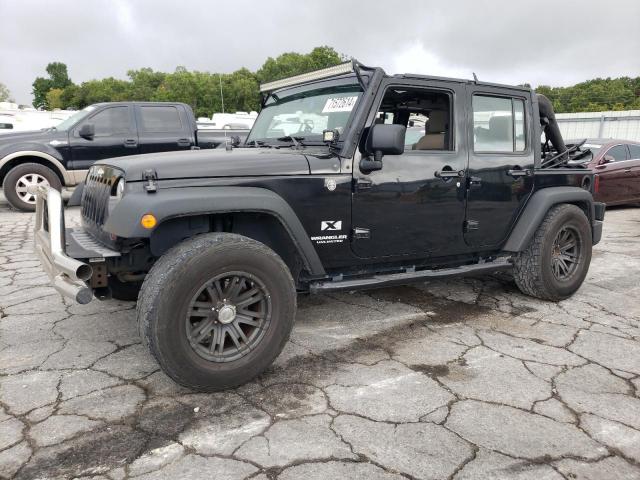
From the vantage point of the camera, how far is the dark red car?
9.28 m

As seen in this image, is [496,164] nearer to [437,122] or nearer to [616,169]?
[437,122]

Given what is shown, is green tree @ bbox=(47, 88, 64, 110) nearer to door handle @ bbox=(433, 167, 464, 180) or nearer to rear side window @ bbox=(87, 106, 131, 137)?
rear side window @ bbox=(87, 106, 131, 137)

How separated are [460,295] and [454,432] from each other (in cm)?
230

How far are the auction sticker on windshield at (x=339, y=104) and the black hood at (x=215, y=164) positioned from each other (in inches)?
19.5

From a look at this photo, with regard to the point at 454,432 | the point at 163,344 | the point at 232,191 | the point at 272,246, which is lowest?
the point at 454,432

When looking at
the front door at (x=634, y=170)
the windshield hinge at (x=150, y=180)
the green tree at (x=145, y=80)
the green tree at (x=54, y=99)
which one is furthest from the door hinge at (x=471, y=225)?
the green tree at (x=54, y=99)

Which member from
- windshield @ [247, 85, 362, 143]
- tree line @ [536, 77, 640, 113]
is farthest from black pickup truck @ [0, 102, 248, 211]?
tree line @ [536, 77, 640, 113]

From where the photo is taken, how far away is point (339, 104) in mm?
3451

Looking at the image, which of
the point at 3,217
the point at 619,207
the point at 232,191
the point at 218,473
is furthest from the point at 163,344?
the point at 619,207

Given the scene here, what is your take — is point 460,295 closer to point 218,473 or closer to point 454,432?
point 454,432

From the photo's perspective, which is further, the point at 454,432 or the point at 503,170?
the point at 503,170

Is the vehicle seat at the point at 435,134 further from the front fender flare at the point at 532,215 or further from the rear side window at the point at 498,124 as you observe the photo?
the front fender flare at the point at 532,215

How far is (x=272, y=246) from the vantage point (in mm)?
3170

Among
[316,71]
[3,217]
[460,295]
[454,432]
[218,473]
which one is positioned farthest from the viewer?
[3,217]
